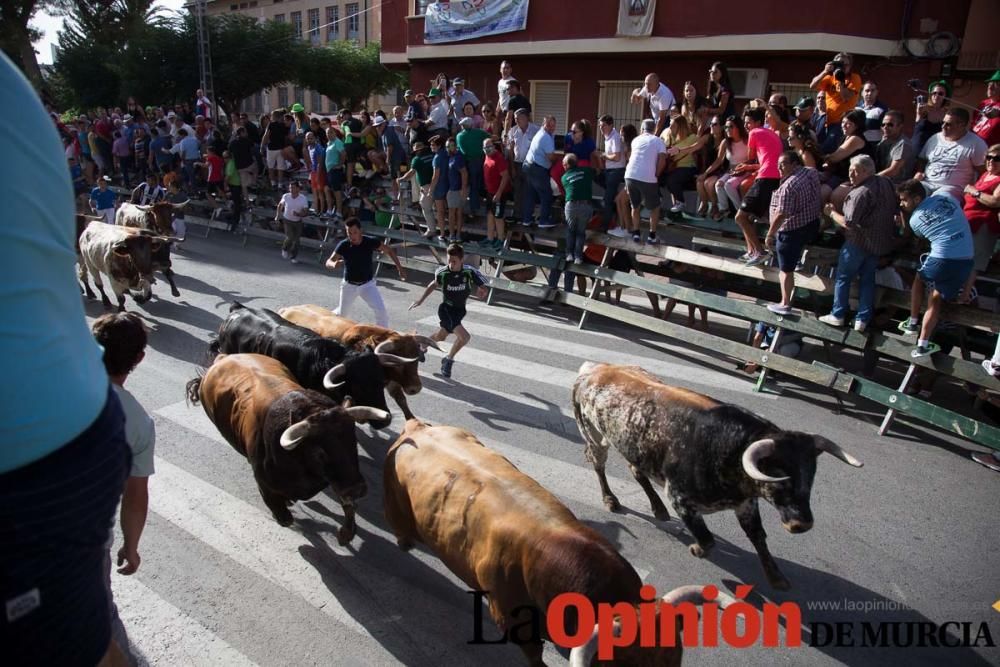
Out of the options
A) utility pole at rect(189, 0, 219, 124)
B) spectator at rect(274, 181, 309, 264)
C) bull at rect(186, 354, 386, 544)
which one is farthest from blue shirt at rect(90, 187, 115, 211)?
bull at rect(186, 354, 386, 544)

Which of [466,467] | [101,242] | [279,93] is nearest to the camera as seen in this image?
[466,467]

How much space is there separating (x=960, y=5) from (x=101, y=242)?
61.3 feet

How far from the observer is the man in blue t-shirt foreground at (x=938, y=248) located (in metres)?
7.53

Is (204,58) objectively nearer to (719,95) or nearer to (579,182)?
(579,182)

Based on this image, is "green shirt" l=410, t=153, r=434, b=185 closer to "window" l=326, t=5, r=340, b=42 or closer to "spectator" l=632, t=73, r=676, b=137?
"spectator" l=632, t=73, r=676, b=137

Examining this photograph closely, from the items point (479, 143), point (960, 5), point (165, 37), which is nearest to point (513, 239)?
point (479, 143)

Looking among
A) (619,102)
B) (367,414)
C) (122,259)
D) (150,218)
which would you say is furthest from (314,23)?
(367,414)

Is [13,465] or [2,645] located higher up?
[13,465]

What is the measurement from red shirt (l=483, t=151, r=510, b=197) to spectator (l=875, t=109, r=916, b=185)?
6.29 m

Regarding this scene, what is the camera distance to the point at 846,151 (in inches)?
372

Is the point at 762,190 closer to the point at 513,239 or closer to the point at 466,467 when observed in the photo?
the point at 513,239

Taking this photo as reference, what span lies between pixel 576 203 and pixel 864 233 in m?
4.84

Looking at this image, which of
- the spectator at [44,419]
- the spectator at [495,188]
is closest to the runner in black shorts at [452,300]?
Result: the spectator at [495,188]

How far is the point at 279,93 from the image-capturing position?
55375 mm
